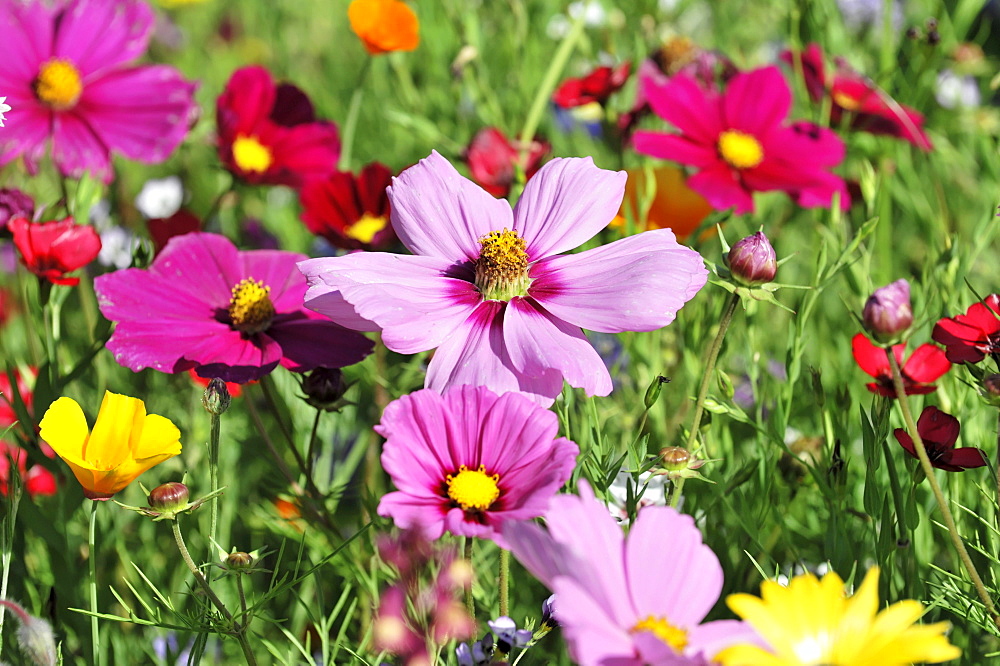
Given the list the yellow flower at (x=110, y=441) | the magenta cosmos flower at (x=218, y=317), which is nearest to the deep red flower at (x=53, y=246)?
the magenta cosmos flower at (x=218, y=317)

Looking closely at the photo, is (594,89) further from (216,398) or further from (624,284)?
(216,398)

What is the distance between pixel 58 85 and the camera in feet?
3.24

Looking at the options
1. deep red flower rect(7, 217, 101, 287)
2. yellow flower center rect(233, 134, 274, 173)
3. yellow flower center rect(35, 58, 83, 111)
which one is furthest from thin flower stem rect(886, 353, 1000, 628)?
yellow flower center rect(35, 58, 83, 111)

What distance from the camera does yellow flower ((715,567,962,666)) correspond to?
423 millimetres

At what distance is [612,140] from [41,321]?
0.63 metres

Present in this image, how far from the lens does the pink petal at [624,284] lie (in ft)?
1.92

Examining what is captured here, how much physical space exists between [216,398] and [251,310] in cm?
16

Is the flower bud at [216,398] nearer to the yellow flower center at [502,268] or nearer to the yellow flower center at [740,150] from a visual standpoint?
the yellow flower center at [502,268]

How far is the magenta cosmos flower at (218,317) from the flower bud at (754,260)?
28cm

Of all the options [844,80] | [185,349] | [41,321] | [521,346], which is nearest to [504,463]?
[521,346]

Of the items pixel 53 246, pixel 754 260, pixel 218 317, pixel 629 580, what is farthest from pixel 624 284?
pixel 53 246

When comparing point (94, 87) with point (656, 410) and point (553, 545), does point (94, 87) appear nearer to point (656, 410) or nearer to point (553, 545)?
point (656, 410)

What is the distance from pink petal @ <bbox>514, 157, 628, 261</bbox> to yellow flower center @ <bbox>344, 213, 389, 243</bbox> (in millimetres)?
283

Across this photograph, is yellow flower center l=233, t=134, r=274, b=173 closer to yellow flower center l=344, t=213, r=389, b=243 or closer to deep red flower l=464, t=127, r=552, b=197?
yellow flower center l=344, t=213, r=389, b=243
